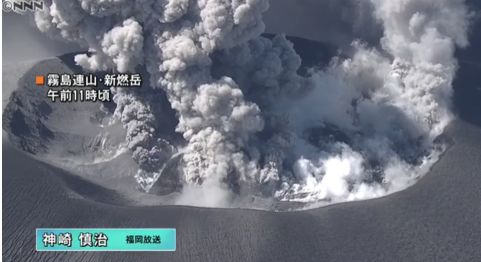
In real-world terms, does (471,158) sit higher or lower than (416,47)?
lower

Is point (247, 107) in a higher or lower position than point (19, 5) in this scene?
lower

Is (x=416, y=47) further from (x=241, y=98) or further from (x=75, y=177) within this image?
(x=75, y=177)

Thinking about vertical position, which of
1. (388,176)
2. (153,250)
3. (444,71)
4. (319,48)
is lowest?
(153,250)

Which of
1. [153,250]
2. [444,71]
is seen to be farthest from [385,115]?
[153,250]

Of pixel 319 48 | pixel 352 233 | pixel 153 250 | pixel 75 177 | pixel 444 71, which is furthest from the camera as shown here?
pixel 319 48

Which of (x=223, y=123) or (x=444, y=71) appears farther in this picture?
(x=444, y=71)

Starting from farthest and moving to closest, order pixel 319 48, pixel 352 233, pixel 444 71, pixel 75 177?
pixel 319 48 < pixel 444 71 < pixel 75 177 < pixel 352 233

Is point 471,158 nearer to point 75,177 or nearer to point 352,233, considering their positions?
point 352,233
